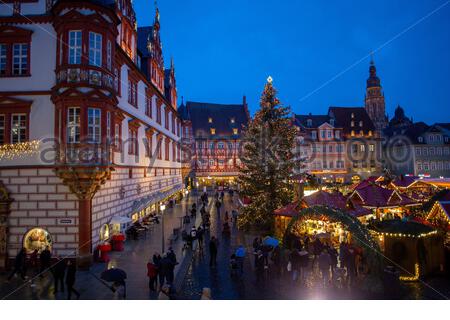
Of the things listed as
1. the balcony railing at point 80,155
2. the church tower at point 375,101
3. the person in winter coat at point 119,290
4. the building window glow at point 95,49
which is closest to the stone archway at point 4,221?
the balcony railing at point 80,155

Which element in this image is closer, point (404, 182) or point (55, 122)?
point (55, 122)

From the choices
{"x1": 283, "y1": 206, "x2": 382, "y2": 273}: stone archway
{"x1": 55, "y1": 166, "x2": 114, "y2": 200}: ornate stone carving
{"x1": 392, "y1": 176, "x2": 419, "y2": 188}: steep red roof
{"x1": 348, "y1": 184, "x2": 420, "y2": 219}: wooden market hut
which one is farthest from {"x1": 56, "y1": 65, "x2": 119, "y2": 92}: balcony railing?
{"x1": 392, "y1": 176, "x2": 419, "y2": 188}: steep red roof

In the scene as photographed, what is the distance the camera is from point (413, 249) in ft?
43.6

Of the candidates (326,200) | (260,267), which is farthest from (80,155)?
(326,200)

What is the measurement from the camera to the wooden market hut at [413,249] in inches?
516

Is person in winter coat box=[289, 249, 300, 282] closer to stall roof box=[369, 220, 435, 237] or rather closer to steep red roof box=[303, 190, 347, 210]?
stall roof box=[369, 220, 435, 237]

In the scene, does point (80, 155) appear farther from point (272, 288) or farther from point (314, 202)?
point (314, 202)

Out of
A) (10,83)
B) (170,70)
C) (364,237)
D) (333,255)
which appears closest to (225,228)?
(333,255)

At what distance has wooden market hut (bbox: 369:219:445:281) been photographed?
13117 mm

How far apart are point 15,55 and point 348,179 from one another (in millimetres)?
62147

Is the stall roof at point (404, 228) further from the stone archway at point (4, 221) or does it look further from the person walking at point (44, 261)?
the stone archway at point (4, 221)

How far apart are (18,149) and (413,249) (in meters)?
19.1

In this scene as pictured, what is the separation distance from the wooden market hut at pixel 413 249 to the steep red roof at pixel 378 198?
8.47 meters

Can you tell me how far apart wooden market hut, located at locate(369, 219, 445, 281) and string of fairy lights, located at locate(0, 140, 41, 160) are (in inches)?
678
